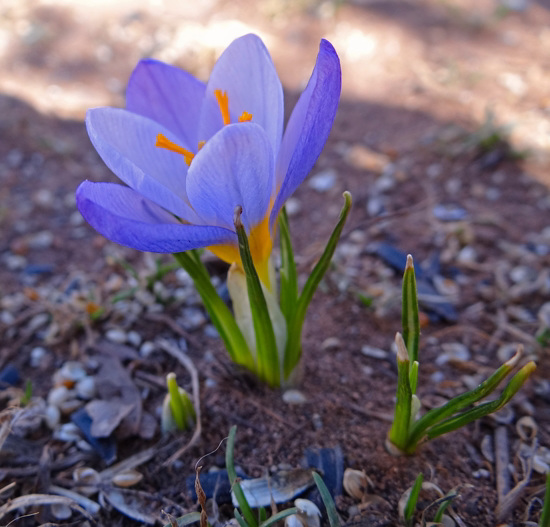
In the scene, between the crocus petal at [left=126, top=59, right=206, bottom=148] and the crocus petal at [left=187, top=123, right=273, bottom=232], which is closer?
the crocus petal at [left=187, top=123, right=273, bottom=232]

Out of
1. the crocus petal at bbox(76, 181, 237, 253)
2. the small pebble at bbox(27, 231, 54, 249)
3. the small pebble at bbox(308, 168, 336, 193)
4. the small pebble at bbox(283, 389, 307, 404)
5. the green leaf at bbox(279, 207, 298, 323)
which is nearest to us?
the crocus petal at bbox(76, 181, 237, 253)

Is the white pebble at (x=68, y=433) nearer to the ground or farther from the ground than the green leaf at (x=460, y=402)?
nearer to the ground

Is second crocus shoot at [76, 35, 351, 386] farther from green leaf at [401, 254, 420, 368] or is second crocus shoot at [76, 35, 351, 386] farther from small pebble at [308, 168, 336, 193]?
small pebble at [308, 168, 336, 193]

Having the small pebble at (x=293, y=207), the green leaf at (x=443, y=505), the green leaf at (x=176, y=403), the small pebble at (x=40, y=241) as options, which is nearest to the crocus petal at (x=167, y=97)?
the green leaf at (x=176, y=403)

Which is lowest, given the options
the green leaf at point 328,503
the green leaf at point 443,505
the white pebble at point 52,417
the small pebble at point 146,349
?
the white pebble at point 52,417

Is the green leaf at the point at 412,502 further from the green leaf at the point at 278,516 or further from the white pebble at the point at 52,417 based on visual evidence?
the white pebble at the point at 52,417

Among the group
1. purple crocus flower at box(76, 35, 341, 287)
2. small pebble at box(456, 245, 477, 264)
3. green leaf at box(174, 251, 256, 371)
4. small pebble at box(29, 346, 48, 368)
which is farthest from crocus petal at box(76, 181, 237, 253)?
small pebble at box(456, 245, 477, 264)
